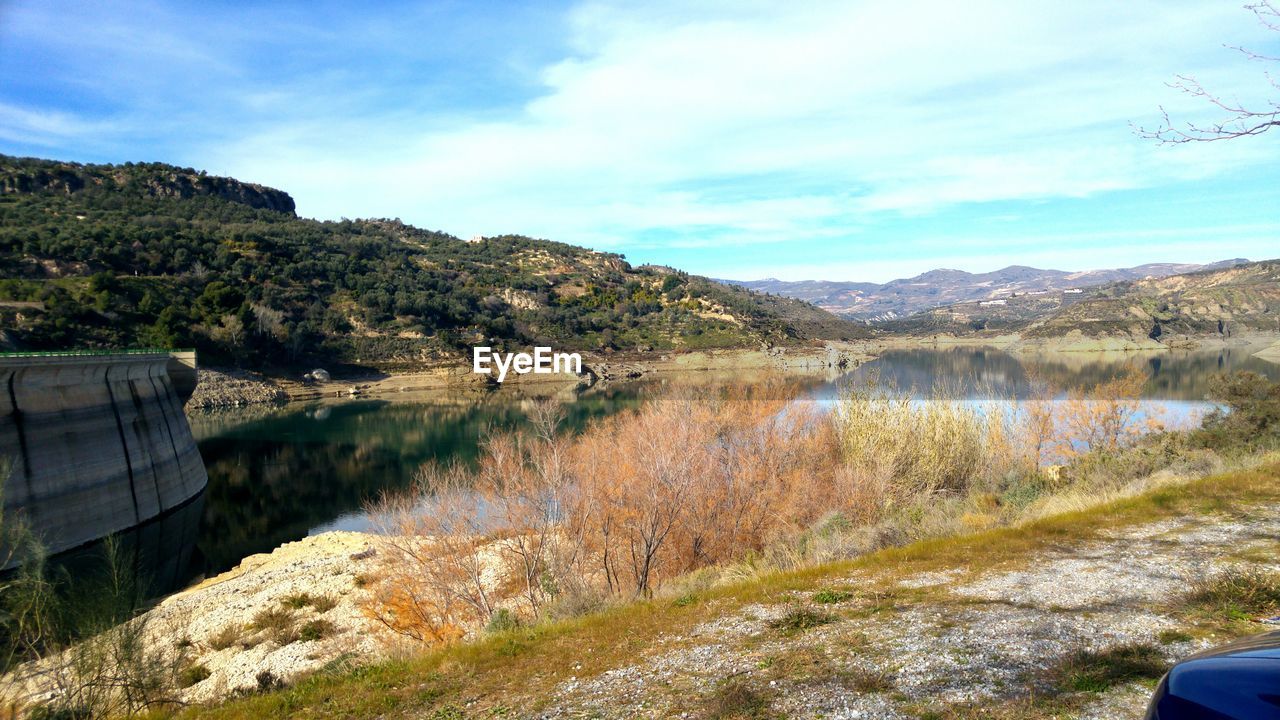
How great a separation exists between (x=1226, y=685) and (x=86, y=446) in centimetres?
3421

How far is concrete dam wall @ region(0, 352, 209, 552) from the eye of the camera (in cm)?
2312

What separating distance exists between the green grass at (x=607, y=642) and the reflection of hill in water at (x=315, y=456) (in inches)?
897

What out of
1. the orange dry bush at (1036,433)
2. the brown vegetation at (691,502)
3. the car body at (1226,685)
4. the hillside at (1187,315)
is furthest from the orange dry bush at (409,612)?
the hillside at (1187,315)

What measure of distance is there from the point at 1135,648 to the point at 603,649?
611 centimetres

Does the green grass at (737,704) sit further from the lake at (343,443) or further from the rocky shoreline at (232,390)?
the rocky shoreline at (232,390)

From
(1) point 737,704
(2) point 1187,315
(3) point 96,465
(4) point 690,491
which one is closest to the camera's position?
(1) point 737,704

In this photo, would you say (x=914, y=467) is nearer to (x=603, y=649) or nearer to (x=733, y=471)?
(x=733, y=471)

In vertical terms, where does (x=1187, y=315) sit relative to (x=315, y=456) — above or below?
above

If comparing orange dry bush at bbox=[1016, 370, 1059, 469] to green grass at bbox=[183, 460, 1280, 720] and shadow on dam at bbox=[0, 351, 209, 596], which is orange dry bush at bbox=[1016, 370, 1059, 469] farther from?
shadow on dam at bbox=[0, 351, 209, 596]

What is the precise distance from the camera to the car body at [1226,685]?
7.72 feet

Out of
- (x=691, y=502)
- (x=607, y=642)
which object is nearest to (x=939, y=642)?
(x=607, y=642)

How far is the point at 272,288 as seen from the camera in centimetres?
8712

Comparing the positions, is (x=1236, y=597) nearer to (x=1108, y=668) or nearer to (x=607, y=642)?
(x=1108, y=668)

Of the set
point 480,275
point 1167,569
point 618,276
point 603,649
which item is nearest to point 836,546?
point 1167,569
